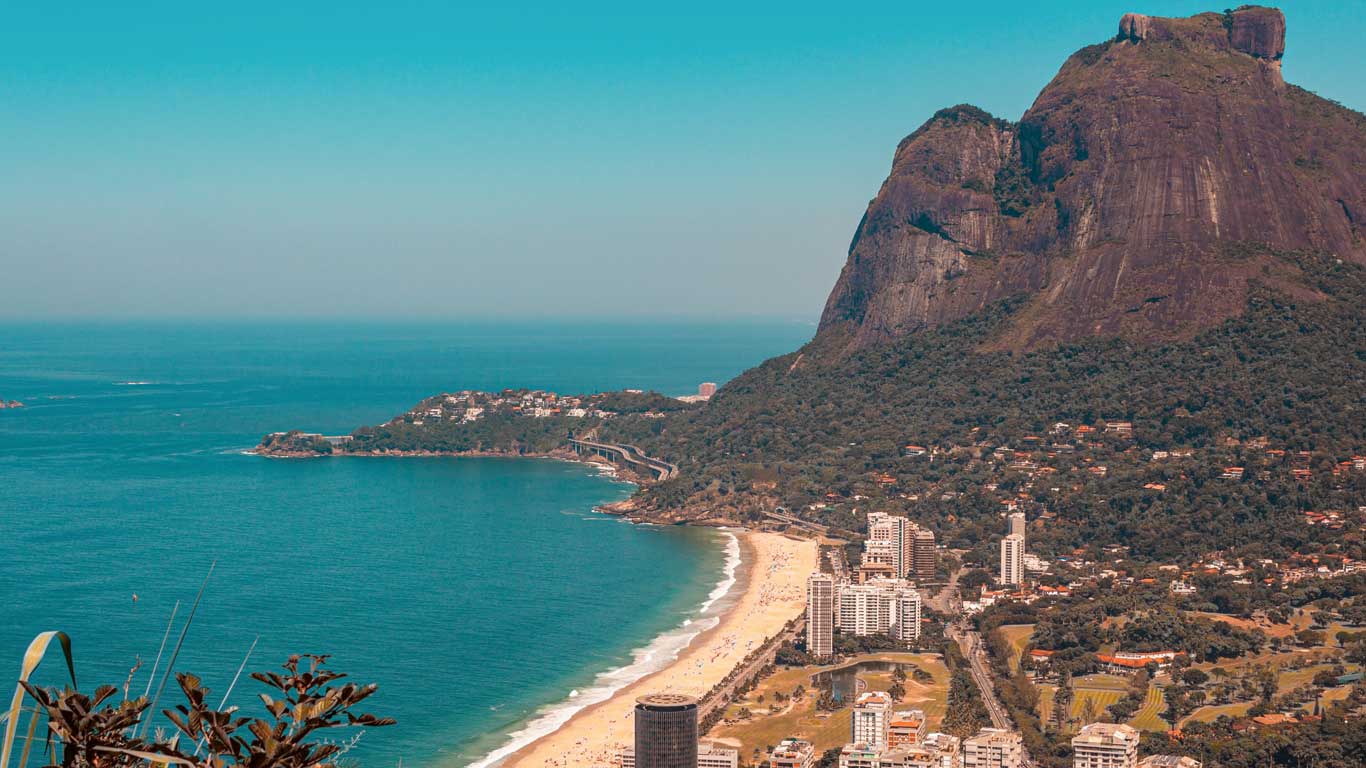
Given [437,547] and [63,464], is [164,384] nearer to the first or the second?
[63,464]

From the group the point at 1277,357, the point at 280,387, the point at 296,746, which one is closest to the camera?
the point at 296,746

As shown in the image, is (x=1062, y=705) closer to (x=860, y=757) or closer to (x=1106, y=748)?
(x=1106, y=748)

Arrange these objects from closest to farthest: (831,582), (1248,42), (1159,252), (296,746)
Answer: (296,746), (831,582), (1159,252), (1248,42)

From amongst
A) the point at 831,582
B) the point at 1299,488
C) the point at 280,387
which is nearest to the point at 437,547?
the point at 831,582

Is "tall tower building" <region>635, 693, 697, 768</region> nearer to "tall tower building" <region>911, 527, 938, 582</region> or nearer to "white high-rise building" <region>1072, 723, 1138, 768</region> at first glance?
"white high-rise building" <region>1072, 723, 1138, 768</region>

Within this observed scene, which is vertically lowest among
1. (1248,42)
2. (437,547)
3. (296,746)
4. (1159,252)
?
(437,547)

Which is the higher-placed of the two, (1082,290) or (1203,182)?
(1203,182)
